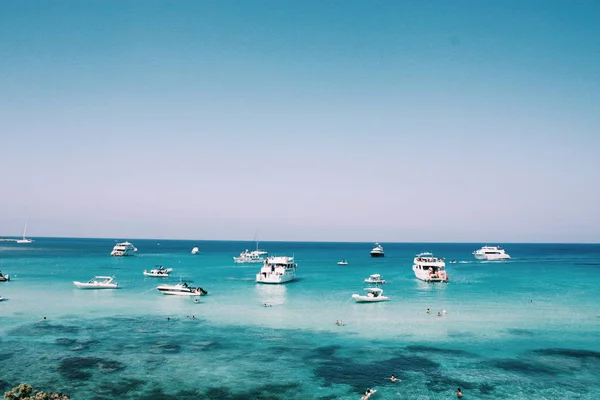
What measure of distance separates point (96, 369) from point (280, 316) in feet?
94.3

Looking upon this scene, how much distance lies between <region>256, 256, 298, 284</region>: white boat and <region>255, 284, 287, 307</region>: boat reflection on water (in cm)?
275

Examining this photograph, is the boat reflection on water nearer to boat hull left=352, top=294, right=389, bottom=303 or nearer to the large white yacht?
boat hull left=352, top=294, right=389, bottom=303

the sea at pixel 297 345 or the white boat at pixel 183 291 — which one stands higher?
the white boat at pixel 183 291

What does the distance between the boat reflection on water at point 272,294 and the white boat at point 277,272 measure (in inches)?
108

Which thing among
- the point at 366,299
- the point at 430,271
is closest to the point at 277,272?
the point at 366,299

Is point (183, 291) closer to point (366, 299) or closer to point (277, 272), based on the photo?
point (277, 272)

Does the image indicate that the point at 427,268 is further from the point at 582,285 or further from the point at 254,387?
the point at 254,387

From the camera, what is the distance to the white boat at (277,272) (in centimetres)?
10219

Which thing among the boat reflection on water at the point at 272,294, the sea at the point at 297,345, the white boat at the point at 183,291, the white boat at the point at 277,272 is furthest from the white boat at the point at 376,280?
the white boat at the point at 183,291

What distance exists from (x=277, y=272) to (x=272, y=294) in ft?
55.0

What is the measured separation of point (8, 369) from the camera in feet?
124

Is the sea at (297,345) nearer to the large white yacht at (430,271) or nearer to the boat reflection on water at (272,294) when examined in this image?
the boat reflection on water at (272,294)

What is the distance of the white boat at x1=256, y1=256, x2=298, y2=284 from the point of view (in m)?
102

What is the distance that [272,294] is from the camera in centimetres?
8625
